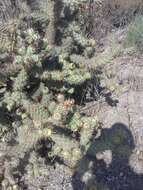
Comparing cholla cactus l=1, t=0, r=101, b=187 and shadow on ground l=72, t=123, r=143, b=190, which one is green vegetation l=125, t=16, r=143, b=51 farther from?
shadow on ground l=72, t=123, r=143, b=190

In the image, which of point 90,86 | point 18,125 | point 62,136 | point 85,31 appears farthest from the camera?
point 85,31

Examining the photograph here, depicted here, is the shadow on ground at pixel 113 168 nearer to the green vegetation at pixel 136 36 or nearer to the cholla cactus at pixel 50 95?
the cholla cactus at pixel 50 95

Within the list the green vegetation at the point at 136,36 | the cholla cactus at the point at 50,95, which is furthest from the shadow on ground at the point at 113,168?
the green vegetation at the point at 136,36

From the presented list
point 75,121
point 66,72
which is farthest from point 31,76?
point 75,121

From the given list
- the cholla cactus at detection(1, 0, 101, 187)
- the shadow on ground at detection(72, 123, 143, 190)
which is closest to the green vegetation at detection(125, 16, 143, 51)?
the cholla cactus at detection(1, 0, 101, 187)

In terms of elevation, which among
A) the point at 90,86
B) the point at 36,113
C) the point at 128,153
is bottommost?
the point at 128,153

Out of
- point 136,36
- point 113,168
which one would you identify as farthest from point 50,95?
point 136,36

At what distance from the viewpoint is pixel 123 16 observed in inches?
234

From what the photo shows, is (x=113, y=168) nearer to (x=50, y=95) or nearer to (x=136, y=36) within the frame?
(x=50, y=95)

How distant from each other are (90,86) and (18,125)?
113 centimetres

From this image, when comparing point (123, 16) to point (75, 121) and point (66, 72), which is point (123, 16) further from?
point (75, 121)

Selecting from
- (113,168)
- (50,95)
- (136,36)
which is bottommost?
(113,168)

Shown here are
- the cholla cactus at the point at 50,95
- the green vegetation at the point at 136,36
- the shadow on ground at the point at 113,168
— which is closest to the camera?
the cholla cactus at the point at 50,95

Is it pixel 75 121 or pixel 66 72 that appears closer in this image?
pixel 75 121
